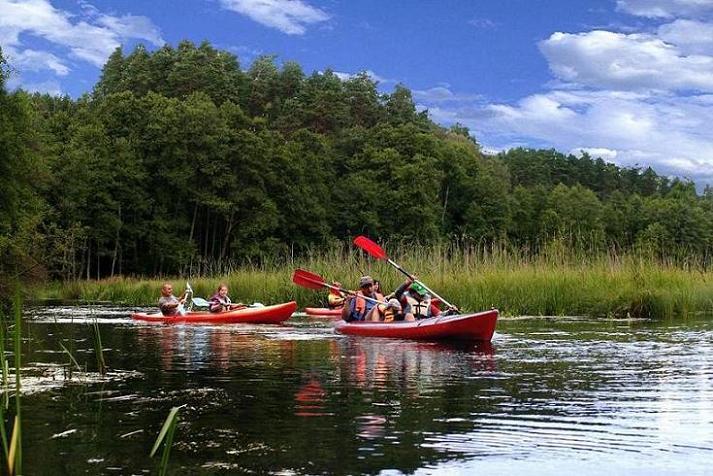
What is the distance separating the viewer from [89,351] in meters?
11.4

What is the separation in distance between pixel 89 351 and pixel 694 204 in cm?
9581

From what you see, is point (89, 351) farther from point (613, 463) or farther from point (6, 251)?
point (6, 251)

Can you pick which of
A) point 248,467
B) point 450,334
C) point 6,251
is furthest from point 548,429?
point 6,251

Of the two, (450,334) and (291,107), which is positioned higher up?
(291,107)

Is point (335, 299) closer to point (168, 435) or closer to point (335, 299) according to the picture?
point (335, 299)

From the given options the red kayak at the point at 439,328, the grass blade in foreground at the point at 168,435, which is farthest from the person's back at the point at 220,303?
the grass blade in foreground at the point at 168,435

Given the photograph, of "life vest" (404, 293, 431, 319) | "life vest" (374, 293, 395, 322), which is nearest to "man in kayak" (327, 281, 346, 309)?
"life vest" (374, 293, 395, 322)

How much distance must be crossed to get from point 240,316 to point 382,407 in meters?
10.8

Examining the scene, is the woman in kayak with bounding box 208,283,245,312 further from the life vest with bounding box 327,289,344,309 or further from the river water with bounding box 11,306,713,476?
the river water with bounding box 11,306,713,476

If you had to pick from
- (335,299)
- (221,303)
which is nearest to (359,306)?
(221,303)

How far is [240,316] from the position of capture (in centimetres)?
1719

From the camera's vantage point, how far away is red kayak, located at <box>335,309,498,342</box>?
11.5 m

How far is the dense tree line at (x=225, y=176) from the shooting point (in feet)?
155

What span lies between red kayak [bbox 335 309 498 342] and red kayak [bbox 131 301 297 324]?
3.28 metres
